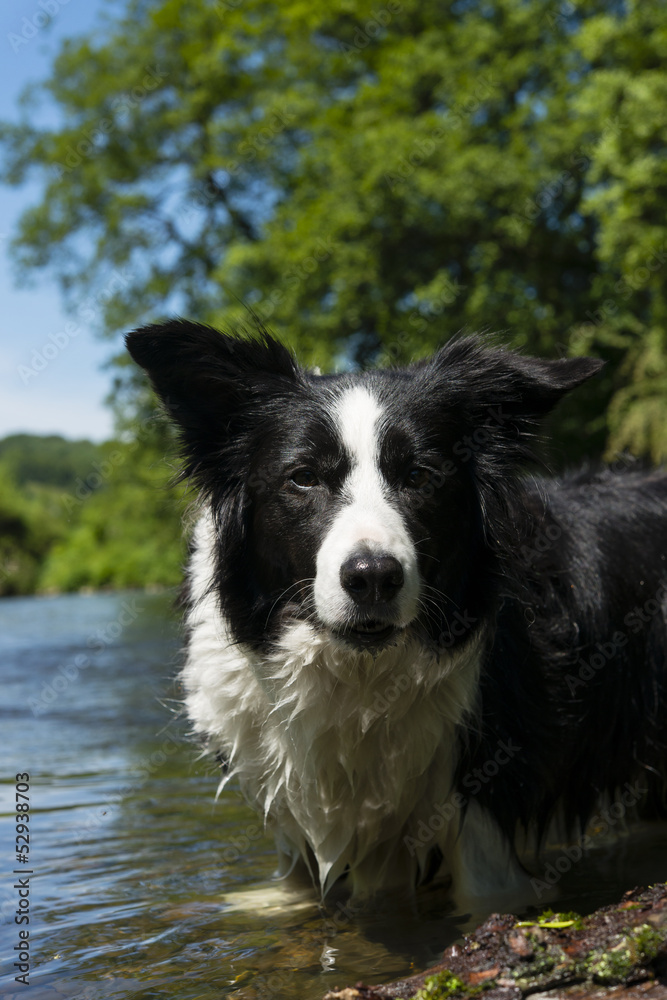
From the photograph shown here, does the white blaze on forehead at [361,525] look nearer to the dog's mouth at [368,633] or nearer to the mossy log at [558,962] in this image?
the dog's mouth at [368,633]

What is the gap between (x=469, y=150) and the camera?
19.5 meters

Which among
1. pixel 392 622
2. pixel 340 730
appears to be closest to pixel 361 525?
pixel 392 622

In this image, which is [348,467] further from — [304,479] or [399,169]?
[399,169]

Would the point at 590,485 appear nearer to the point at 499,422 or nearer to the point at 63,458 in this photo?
the point at 499,422

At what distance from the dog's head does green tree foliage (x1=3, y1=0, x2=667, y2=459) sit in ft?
36.2

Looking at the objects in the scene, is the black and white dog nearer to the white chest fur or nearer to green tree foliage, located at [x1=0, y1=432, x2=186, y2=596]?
the white chest fur

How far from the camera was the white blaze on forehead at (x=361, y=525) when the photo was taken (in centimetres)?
319

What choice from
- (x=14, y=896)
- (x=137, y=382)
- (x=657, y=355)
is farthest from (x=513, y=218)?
(x=14, y=896)

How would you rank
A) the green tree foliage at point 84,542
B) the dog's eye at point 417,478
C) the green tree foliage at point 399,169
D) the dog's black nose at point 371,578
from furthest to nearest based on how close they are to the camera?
the green tree foliage at point 84,542 → the green tree foliage at point 399,169 → the dog's eye at point 417,478 → the dog's black nose at point 371,578

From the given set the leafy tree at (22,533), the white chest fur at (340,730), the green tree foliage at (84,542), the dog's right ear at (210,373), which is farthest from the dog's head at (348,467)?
the leafy tree at (22,533)

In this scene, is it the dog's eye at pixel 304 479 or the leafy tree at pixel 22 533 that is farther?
the leafy tree at pixel 22 533

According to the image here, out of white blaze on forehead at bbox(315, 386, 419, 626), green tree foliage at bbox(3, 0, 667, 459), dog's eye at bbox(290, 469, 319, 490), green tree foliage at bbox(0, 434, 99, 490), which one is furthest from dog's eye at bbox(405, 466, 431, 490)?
green tree foliage at bbox(0, 434, 99, 490)

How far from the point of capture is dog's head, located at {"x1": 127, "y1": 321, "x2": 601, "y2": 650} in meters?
3.41

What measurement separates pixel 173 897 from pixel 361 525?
6.82ft
